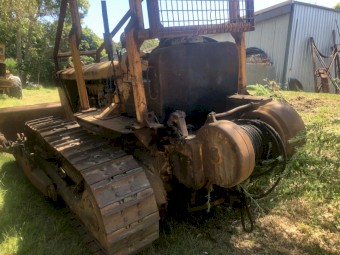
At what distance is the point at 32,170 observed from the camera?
4051 mm

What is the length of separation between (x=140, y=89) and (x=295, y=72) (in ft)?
42.1

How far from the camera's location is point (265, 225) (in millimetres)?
3215

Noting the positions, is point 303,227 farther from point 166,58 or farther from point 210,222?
point 166,58

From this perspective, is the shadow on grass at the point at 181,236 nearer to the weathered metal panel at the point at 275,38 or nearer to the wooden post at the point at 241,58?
the wooden post at the point at 241,58

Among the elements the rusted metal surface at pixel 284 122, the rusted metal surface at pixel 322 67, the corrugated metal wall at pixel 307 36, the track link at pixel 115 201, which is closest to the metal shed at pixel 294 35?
the corrugated metal wall at pixel 307 36

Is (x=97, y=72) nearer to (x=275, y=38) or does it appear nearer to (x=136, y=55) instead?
(x=136, y=55)

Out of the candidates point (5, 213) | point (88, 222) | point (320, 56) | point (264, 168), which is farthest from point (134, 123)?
point (320, 56)

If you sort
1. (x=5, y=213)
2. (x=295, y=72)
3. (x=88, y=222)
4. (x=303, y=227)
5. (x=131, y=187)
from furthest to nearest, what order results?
(x=295, y=72) → (x=5, y=213) → (x=303, y=227) → (x=88, y=222) → (x=131, y=187)

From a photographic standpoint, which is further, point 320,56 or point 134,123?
point 320,56

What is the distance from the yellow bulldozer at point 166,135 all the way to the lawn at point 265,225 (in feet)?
0.65

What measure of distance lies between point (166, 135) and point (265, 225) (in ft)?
4.52

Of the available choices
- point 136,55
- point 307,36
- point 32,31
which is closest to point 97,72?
point 136,55

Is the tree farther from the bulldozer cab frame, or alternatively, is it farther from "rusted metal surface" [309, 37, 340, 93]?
the bulldozer cab frame

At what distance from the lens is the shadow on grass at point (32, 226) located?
114 inches
